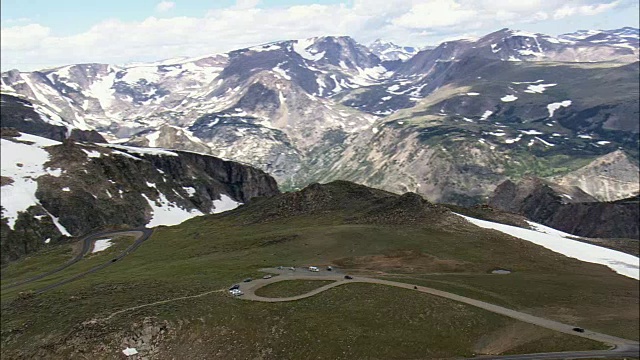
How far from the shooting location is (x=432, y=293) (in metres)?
83.7

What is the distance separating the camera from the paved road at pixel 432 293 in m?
67.9

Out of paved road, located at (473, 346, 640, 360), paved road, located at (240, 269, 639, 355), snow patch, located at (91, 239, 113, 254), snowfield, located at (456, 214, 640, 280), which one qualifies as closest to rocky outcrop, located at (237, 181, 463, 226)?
snowfield, located at (456, 214, 640, 280)

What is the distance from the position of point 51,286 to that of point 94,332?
48495 millimetres

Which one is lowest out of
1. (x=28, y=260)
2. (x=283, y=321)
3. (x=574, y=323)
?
(x=28, y=260)

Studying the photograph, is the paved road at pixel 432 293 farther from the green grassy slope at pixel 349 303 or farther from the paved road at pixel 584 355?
the green grassy slope at pixel 349 303

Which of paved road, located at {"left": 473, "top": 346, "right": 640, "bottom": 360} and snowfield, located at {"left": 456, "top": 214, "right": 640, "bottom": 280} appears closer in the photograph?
paved road, located at {"left": 473, "top": 346, "right": 640, "bottom": 360}

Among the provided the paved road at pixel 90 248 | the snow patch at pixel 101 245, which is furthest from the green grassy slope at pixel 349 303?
the snow patch at pixel 101 245

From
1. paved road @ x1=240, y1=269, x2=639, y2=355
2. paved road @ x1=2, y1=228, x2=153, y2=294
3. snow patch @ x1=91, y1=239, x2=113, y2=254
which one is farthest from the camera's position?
snow patch @ x1=91, y1=239, x2=113, y2=254

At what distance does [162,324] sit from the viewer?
72.8 meters

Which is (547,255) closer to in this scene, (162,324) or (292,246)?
(292,246)

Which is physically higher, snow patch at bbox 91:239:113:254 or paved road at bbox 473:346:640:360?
paved road at bbox 473:346:640:360

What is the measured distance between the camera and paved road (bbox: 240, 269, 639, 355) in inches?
2675

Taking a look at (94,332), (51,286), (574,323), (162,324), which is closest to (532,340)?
(574,323)

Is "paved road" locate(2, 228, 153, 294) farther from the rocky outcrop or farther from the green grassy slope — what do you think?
the rocky outcrop
